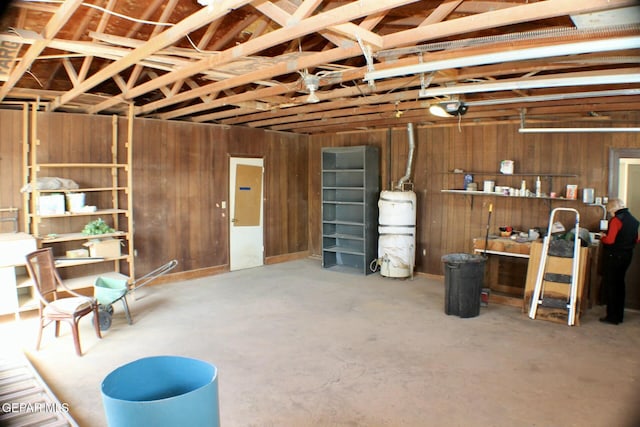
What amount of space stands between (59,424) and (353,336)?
2.71 meters

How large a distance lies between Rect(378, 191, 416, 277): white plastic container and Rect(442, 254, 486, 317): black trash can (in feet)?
5.77

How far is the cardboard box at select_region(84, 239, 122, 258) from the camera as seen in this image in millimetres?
5777

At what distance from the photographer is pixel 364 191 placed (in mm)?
7516

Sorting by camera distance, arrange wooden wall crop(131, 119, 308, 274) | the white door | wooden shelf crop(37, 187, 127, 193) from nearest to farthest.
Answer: wooden shelf crop(37, 187, 127, 193) < wooden wall crop(131, 119, 308, 274) < the white door

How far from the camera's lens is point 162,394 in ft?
6.19

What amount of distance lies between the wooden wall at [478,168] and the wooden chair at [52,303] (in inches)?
203

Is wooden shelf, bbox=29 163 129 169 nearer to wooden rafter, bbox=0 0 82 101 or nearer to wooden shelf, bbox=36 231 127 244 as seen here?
wooden shelf, bbox=36 231 127 244

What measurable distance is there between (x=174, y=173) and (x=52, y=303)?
315 centimetres

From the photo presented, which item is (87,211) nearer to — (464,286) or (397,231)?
(397,231)

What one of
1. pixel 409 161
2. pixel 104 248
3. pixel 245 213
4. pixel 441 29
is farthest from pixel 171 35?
pixel 245 213

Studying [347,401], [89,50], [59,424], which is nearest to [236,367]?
[347,401]

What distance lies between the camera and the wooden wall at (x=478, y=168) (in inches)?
230

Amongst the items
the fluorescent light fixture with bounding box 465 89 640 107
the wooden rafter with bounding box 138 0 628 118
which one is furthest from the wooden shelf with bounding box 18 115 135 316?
the fluorescent light fixture with bounding box 465 89 640 107

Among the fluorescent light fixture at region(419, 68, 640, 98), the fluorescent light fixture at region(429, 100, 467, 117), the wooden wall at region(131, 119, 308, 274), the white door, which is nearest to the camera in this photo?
the fluorescent light fixture at region(419, 68, 640, 98)
